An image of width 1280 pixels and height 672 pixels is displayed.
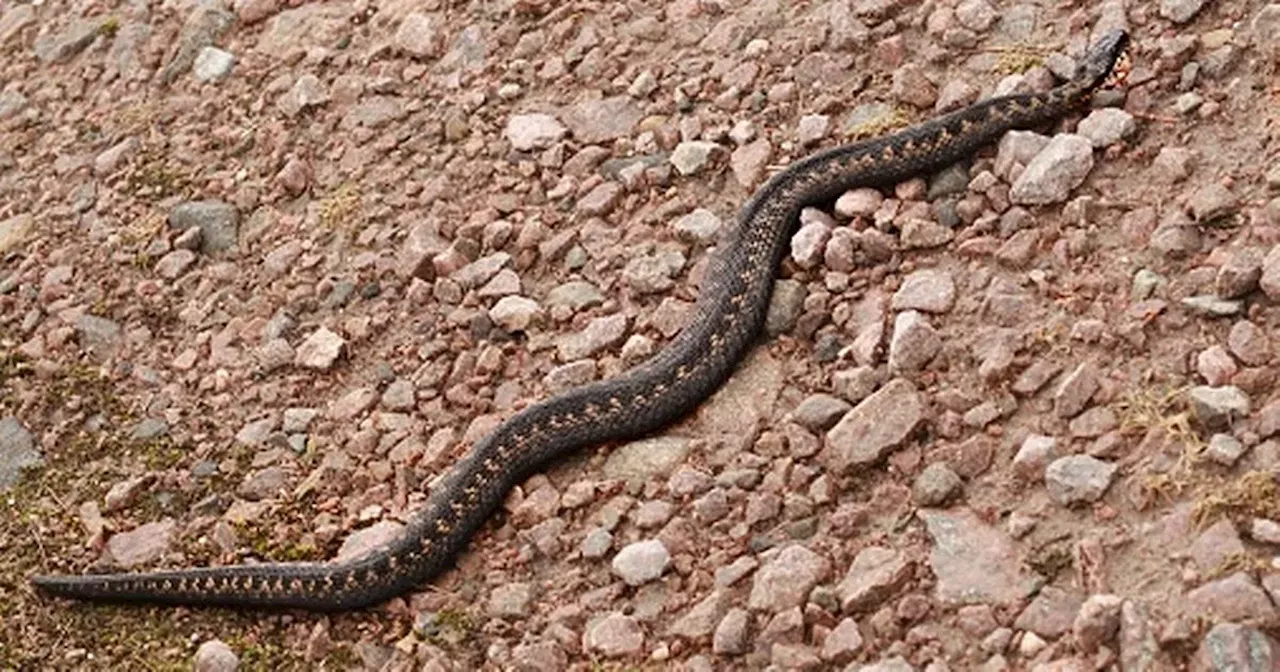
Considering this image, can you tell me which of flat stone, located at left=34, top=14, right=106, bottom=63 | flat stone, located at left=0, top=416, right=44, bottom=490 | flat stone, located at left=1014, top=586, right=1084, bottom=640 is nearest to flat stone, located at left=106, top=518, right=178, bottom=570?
flat stone, located at left=0, top=416, right=44, bottom=490

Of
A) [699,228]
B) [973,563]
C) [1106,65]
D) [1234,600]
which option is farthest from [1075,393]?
[699,228]

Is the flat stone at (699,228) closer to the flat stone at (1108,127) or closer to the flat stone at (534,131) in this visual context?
the flat stone at (534,131)

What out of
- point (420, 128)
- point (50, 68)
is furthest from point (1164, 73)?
point (50, 68)

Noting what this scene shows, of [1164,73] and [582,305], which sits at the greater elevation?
[1164,73]

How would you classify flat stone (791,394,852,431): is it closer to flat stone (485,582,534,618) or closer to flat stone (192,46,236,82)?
flat stone (485,582,534,618)

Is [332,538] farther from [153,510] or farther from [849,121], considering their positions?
[849,121]

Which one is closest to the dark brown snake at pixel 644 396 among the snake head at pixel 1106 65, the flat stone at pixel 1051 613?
the snake head at pixel 1106 65

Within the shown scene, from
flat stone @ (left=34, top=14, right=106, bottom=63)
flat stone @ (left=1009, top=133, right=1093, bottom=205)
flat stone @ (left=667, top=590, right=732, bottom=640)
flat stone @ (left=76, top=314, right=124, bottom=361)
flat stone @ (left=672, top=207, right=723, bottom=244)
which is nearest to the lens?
Result: flat stone @ (left=667, top=590, right=732, bottom=640)
